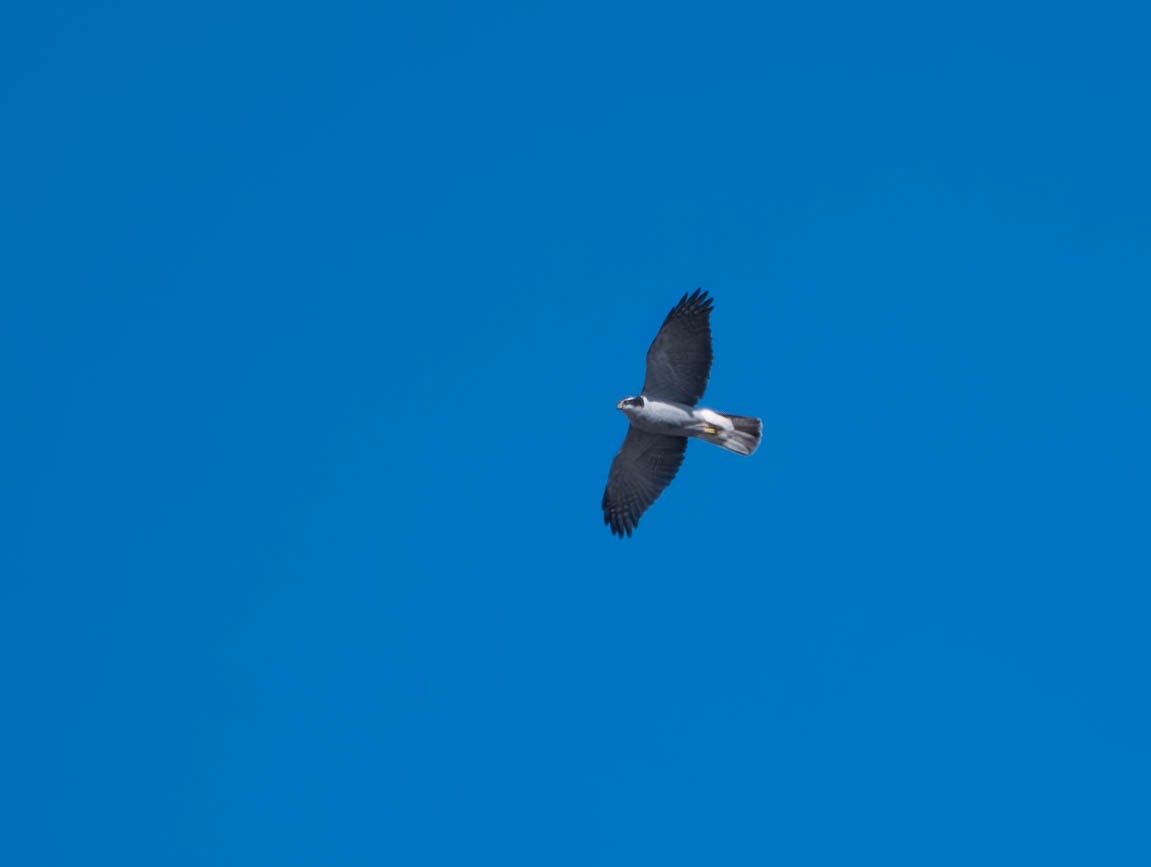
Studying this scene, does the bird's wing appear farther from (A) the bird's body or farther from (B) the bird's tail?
(B) the bird's tail

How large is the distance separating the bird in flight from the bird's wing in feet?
0.06

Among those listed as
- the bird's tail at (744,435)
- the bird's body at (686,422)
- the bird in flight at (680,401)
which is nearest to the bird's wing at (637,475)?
the bird in flight at (680,401)

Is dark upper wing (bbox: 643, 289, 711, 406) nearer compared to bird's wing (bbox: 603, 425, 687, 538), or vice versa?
dark upper wing (bbox: 643, 289, 711, 406)

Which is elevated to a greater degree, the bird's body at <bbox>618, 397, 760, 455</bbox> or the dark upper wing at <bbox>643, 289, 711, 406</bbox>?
the dark upper wing at <bbox>643, 289, 711, 406</bbox>

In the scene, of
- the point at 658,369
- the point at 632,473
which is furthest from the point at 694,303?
the point at 632,473

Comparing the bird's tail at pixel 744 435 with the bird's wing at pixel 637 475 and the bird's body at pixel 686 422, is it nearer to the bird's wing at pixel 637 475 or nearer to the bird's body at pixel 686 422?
the bird's body at pixel 686 422

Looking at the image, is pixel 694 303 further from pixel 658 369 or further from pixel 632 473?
pixel 632 473

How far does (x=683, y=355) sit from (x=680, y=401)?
804mm

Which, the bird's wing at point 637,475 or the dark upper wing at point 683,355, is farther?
the bird's wing at point 637,475

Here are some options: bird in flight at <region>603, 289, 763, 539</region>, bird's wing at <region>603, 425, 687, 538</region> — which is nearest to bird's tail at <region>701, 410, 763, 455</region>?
bird in flight at <region>603, 289, 763, 539</region>

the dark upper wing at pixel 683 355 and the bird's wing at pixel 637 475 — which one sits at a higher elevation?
the dark upper wing at pixel 683 355

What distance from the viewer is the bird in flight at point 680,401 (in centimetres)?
2941

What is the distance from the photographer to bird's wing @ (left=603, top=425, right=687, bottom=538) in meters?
30.9

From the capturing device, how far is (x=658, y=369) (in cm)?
2972
